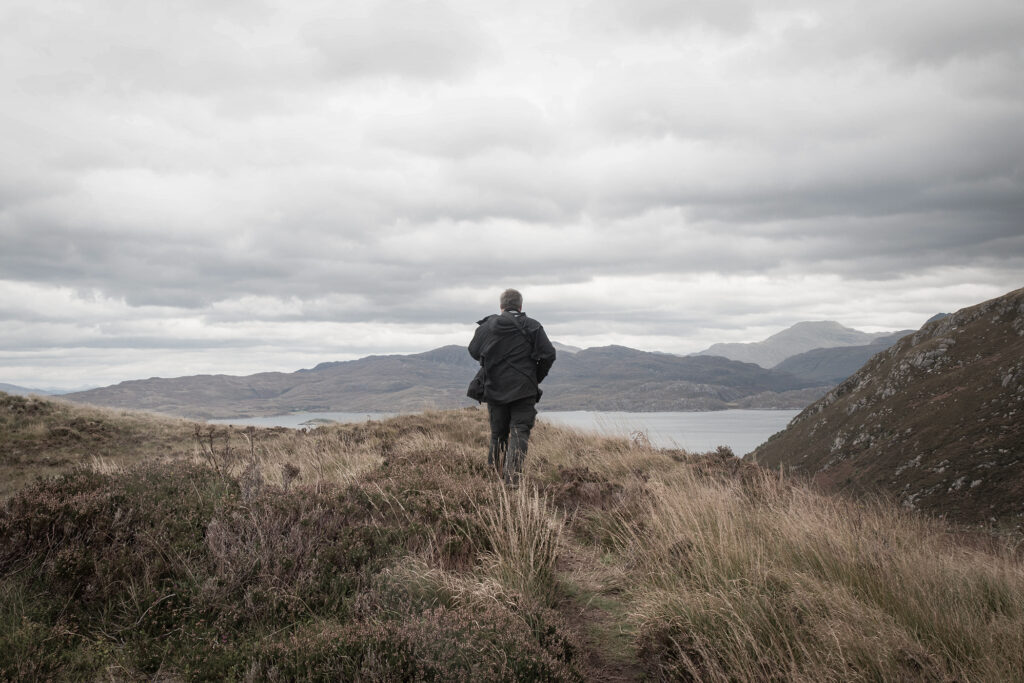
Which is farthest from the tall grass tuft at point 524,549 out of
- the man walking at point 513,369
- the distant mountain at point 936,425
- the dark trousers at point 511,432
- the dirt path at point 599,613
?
the distant mountain at point 936,425

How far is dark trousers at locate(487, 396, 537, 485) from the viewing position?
7863mm

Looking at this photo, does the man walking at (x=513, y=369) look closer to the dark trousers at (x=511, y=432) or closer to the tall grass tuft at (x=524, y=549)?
the dark trousers at (x=511, y=432)

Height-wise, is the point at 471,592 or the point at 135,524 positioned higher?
the point at 135,524

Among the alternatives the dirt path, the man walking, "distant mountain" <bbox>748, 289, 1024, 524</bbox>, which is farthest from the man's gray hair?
"distant mountain" <bbox>748, 289, 1024, 524</bbox>

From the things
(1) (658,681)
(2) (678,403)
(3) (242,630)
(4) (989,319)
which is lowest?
(2) (678,403)

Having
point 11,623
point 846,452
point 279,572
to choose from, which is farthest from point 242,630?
point 846,452

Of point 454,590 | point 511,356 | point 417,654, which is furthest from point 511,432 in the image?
point 417,654

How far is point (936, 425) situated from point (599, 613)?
2316cm

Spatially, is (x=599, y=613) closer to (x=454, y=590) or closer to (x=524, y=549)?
(x=524, y=549)

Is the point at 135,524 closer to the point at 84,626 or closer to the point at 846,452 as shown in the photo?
the point at 84,626

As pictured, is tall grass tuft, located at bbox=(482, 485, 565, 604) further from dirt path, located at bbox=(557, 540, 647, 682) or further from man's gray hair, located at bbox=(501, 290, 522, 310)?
man's gray hair, located at bbox=(501, 290, 522, 310)

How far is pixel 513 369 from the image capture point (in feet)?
26.4

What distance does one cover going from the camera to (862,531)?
4.51 metres

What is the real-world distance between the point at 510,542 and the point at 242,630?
1.98 meters
